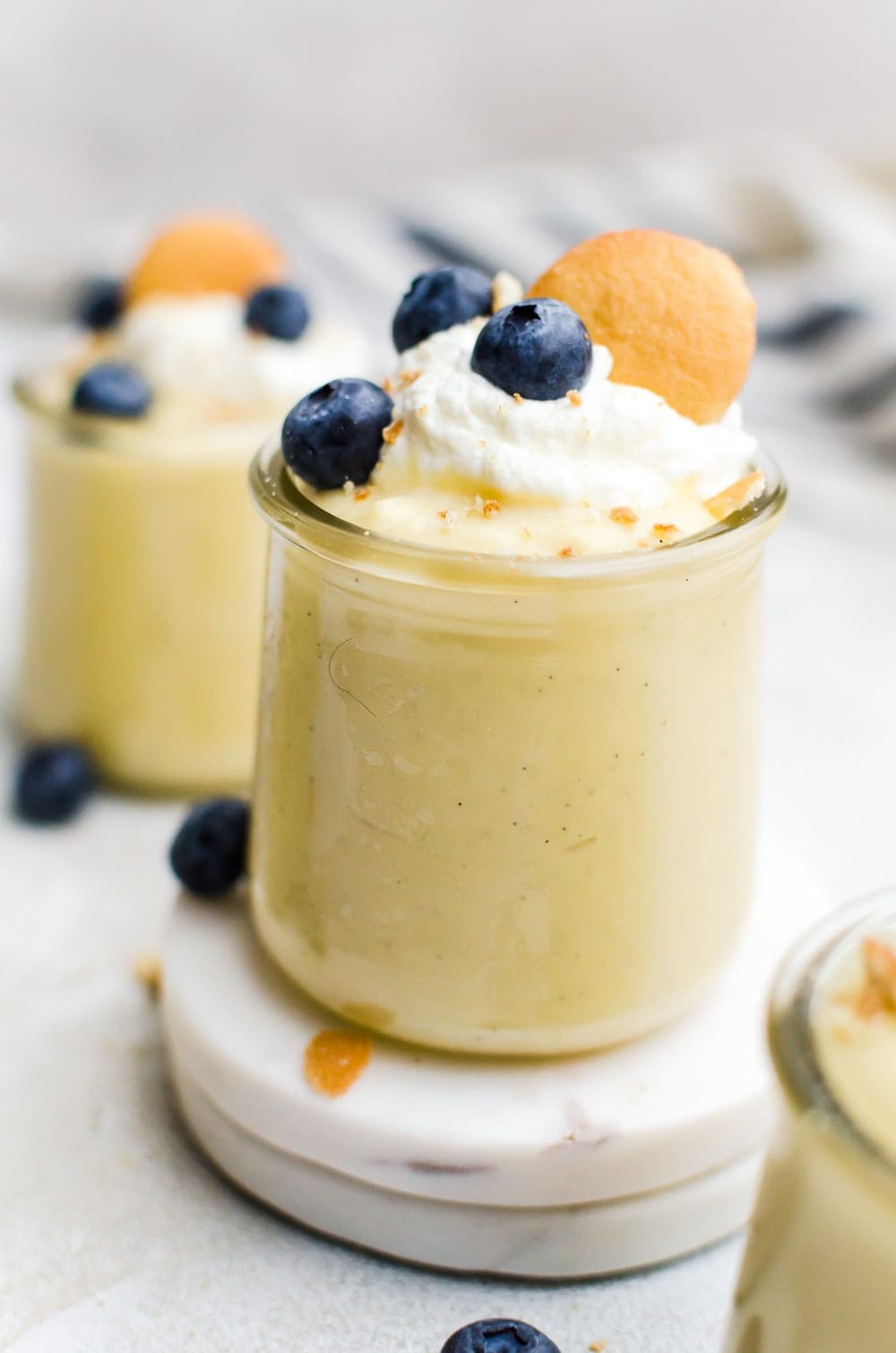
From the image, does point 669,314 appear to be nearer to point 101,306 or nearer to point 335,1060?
point 335,1060

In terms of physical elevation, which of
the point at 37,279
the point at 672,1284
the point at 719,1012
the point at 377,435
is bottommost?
the point at 37,279

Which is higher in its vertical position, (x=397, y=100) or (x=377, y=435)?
(x=377, y=435)

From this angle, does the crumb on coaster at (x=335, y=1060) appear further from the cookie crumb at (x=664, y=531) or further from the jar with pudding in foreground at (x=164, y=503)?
the jar with pudding in foreground at (x=164, y=503)

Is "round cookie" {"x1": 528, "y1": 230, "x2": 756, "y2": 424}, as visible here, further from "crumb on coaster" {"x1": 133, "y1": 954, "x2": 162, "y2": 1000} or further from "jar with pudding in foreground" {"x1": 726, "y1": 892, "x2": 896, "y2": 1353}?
"crumb on coaster" {"x1": 133, "y1": 954, "x2": 162, "y2": 1000}

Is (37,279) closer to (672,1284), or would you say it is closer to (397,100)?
(397,100)

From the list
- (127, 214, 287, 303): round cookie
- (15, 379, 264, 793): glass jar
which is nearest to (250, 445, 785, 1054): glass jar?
(15, 379, 264, 793): glass jar

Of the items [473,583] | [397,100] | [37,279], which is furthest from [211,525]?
[397,100]

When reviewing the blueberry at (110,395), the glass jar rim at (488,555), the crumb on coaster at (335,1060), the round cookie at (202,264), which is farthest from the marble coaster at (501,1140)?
the round cookie at (202,264)
